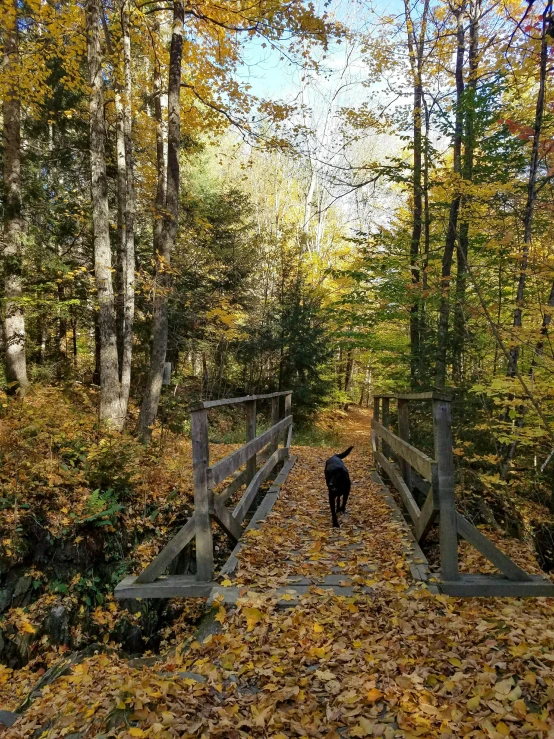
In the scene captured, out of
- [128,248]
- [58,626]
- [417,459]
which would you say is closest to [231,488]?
[417,459]

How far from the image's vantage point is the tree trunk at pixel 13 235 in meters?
9.62

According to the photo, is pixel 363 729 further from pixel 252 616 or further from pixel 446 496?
pixel 446 496

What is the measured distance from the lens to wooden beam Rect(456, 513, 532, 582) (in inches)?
144

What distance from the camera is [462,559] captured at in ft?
18.6

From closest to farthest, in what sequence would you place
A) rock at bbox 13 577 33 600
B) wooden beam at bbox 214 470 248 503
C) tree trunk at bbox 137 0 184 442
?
wooden beam at bbox 214 470 248 503
rock at bbox 13 577 33 600
tree trunk at bbox 137 0 184 442

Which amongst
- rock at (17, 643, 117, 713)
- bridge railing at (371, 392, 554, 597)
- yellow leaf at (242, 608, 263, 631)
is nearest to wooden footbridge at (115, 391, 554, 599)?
bridge railing at (371, 392, 554, 597)

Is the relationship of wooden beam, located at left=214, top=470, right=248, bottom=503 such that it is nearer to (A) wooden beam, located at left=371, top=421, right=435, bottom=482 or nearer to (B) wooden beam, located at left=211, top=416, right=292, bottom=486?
(B) wooden beam, located at left=211, top=416, right=292, bottom=486

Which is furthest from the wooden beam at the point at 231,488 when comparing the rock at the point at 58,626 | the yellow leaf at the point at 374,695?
the rock at the point at 58,626

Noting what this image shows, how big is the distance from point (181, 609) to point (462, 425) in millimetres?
5531

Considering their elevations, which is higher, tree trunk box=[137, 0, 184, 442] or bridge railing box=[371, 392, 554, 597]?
tree trunk box=[137, 0, 184, 442]

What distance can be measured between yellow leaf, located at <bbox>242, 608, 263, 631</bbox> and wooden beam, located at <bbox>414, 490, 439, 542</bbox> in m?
1.74

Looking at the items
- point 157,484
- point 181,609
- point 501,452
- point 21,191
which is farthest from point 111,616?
point 21,191

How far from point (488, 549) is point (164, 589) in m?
2.85

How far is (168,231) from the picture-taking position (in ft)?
A: 29.7
